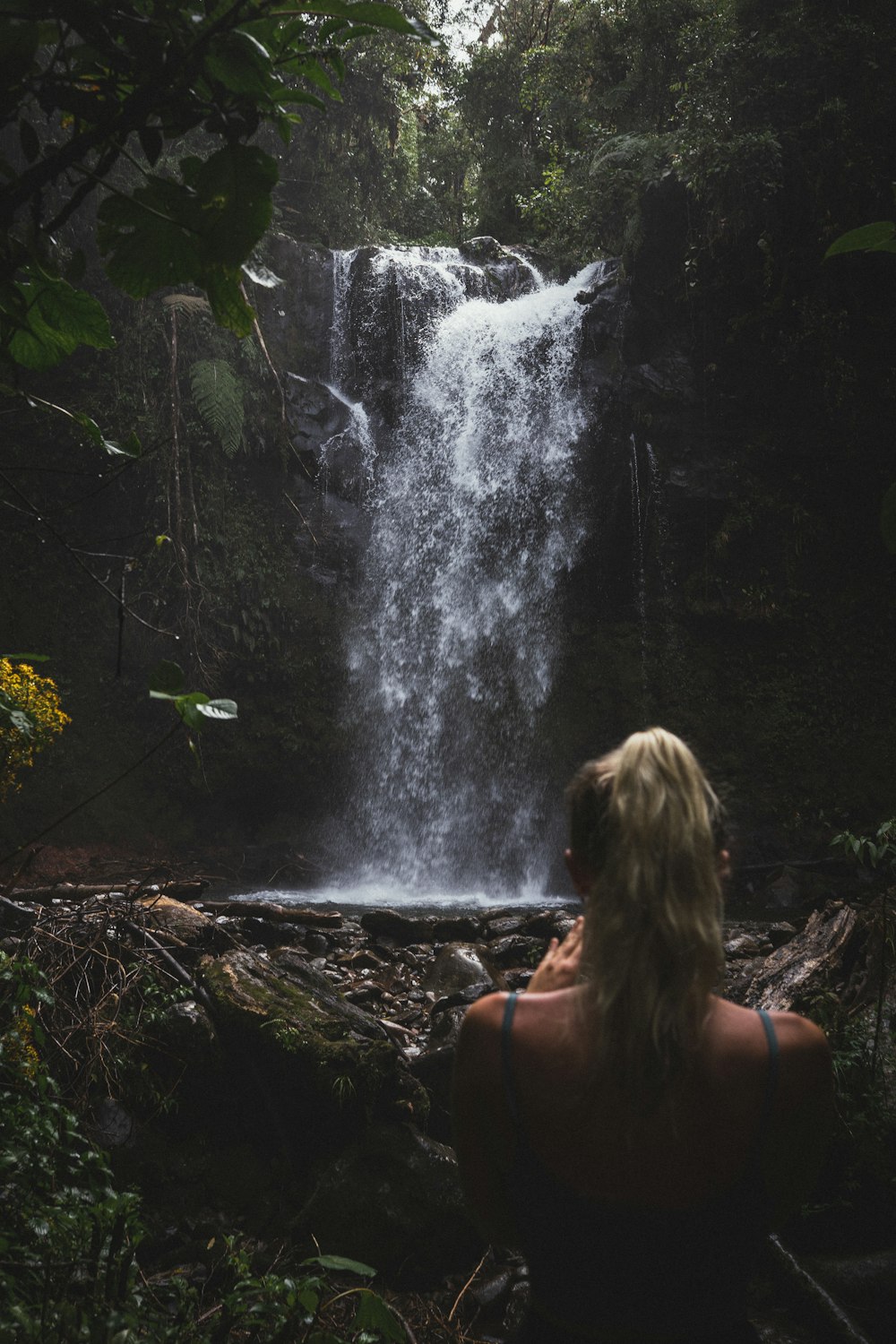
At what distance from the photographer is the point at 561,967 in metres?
1.34

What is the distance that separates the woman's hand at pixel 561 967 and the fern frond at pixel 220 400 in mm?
9535

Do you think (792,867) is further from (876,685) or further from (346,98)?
(346,98)

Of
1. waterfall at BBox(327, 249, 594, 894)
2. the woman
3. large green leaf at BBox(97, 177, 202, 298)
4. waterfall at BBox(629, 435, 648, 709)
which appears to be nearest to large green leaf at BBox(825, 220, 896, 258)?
the woman

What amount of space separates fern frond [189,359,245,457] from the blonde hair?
9.68 metres

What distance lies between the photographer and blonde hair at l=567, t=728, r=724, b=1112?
1150 millimetres

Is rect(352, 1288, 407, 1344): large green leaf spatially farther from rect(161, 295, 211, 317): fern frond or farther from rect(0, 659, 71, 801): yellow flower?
rect(161, 295, 211, 317): fern frond

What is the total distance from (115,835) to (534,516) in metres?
6.31

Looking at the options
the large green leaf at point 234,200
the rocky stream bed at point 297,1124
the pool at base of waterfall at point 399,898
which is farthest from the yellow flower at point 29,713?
the pool at base of waterfall at point 399,898

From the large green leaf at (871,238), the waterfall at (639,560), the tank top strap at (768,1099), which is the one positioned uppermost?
the waterfall at (639,560)

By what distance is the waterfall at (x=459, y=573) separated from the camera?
1029 centimetres

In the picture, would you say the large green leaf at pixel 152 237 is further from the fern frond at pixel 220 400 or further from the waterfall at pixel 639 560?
the waterfall at pixel 639 560

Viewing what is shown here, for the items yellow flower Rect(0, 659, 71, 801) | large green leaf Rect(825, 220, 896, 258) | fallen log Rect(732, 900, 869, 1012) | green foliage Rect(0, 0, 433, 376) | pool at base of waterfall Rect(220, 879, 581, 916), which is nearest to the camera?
green foliage Rect(0, 0, 433, 376)

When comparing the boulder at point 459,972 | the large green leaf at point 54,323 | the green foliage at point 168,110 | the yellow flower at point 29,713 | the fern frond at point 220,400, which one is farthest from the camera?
the fern frond at point 220,400

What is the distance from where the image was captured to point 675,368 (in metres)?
10.6
